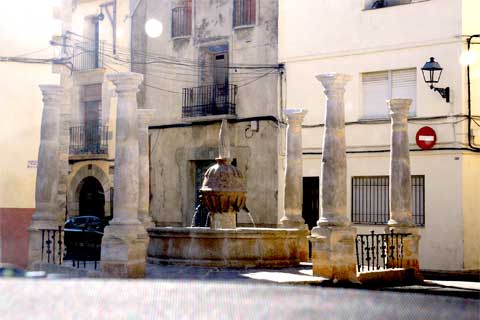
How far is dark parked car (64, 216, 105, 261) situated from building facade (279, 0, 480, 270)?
5308 millimetres

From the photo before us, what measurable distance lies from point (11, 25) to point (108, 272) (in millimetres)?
6435

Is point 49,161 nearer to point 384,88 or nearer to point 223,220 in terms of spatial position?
point 223,220

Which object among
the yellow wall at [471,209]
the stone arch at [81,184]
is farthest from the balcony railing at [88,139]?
the yellow wall at [471,209]

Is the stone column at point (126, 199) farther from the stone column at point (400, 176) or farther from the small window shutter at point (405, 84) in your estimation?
the small window shutter at point (405, 84)

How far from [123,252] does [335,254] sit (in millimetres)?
3068

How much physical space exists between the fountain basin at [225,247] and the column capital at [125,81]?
308cm

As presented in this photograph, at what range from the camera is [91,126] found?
25672 millimetres

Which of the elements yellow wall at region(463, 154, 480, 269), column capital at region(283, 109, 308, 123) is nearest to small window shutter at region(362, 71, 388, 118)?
yellow wall at region(463, 154, 480, 269)

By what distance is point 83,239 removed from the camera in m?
16.5

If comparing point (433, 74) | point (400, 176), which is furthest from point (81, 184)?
point (400, 176)

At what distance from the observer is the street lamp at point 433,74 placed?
57.9ft

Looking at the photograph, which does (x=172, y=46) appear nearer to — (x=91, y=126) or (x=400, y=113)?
(x=91, y=126)

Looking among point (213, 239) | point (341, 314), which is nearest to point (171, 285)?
point (341, 314)

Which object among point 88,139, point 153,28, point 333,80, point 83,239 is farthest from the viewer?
point 88,139
